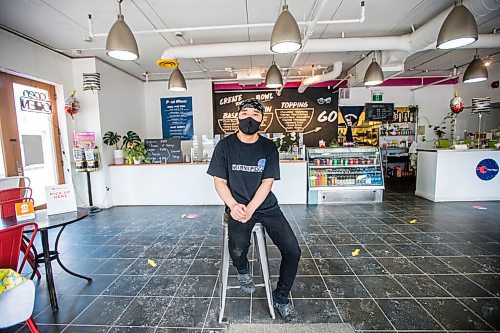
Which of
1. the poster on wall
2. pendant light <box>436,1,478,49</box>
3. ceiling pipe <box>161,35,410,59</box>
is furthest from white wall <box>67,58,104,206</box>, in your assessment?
pendant light <box>436,1,478,49</box>

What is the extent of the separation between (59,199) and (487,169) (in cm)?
771

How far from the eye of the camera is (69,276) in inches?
111

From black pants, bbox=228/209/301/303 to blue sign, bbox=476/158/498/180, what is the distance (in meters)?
5.89

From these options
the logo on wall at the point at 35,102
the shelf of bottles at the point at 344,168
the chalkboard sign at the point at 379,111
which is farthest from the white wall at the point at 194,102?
the chalkboard sign at the point at 379,111

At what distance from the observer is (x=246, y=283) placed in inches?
97.3

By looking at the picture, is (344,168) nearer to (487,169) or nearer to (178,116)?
(487,169)

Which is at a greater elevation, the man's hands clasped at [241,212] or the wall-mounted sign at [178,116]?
the wall-mounted sign at [178,116]

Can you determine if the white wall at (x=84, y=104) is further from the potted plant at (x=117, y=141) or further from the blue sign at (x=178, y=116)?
the blue sign at (x=178, y=116)

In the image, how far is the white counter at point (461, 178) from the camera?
217 inches

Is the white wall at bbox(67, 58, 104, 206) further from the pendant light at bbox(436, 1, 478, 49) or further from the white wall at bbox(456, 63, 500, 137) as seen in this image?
the white wall at bbox(456, 63, 500, 137)

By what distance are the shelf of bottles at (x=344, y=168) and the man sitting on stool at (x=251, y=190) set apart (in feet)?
12.1

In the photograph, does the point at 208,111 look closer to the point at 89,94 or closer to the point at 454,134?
the point at 89,94

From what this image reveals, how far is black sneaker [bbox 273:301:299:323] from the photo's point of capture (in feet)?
6.73

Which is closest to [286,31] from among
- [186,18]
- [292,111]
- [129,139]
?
[186,18]
